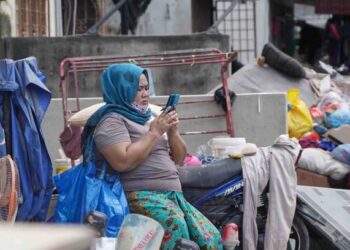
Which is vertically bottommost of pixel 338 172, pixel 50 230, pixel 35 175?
pixel 338 172

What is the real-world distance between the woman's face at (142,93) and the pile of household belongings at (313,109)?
3.03 m

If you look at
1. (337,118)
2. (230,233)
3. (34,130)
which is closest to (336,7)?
(337,118)

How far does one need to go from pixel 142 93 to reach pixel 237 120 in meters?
3.27

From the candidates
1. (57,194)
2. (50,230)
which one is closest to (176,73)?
(57,194)

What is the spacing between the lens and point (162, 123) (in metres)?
5.05

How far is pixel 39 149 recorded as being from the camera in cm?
521

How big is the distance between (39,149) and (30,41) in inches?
234

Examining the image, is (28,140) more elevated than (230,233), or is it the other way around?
(28,140)

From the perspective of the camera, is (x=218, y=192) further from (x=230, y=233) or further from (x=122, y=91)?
(x=122, y=91)

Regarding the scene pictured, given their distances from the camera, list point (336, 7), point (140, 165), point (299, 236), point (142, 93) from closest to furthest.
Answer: point (140, 165) < point (142, 93) < point (299, 236) < point (336, 7)

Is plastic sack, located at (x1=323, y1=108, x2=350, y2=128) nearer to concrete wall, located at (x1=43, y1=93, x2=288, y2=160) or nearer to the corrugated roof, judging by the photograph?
concrete wall, located at (x1=43, y1=93, x2=288, y2=160)

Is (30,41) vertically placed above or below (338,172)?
above

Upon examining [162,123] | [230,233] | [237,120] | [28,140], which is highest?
[162,123]

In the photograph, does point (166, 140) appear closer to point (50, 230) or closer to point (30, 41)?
point (50, 230)
